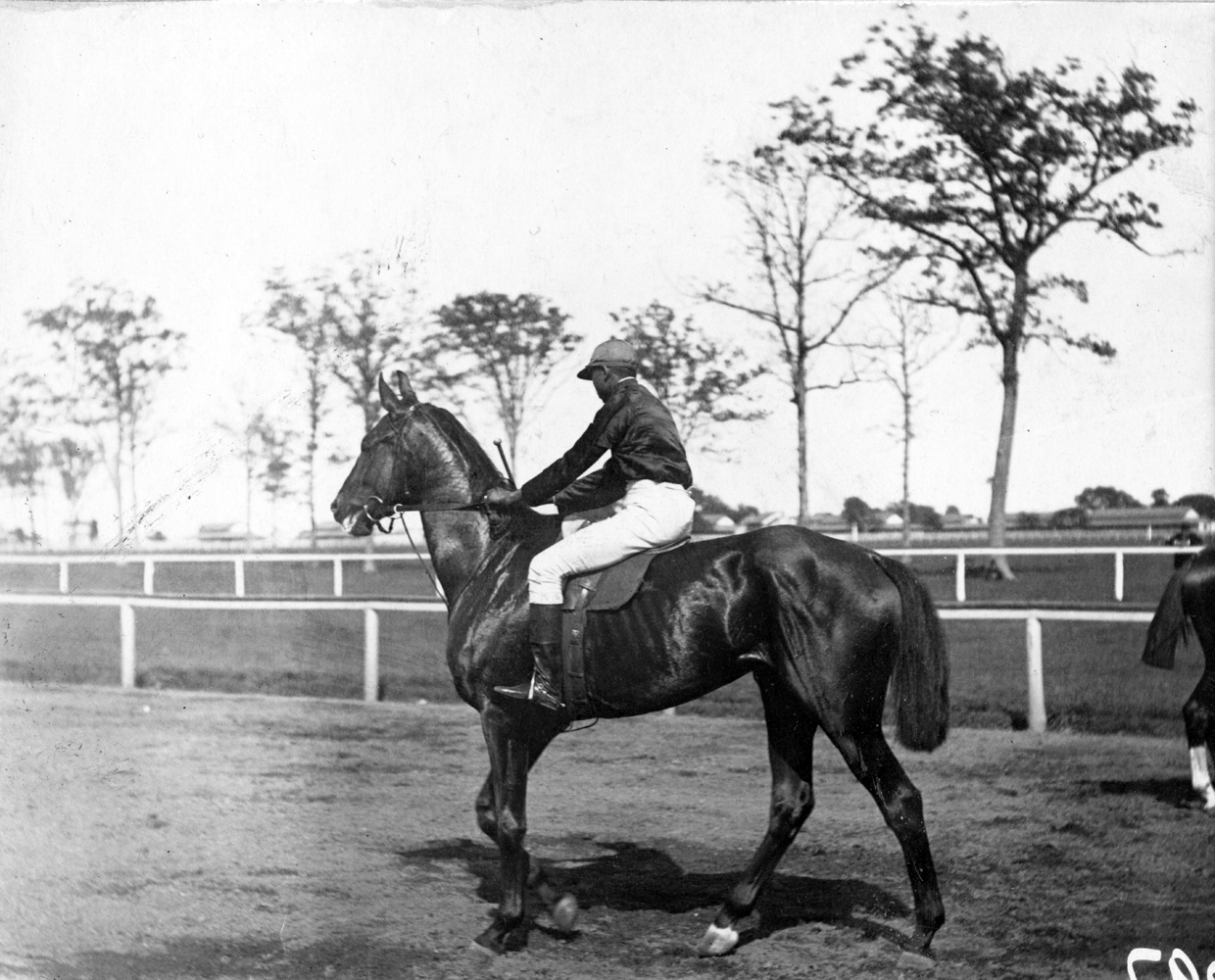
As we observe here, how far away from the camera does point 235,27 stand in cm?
612

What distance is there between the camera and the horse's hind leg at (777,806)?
168 inches

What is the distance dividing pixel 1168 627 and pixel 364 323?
6.50 metres

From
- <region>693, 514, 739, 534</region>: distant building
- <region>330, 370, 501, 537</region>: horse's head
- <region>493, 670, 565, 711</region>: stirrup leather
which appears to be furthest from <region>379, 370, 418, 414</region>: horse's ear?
<region>693, 514, 739, 534</region>: distant building

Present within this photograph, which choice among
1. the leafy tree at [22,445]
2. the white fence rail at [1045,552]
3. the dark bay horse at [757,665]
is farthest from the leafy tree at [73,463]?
the white fence rail at [1045,552]

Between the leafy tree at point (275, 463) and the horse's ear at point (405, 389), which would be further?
the leafy tree at point (275, 463)

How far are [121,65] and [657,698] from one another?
454 centimetres

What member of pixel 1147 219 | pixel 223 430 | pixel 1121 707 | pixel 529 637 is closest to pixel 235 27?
pixel 223 430

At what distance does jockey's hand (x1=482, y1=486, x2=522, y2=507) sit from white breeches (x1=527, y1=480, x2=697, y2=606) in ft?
1.25

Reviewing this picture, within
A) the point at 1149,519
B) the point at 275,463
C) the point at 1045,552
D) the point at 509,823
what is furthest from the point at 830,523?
the point at 509,823

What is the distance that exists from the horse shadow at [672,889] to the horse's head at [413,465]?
1703 mm

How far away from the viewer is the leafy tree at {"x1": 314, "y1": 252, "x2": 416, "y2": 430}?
8.03 metres

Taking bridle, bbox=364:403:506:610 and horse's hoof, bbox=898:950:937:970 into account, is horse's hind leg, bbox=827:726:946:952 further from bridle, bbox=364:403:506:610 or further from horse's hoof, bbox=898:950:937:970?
bridle, bbox=364:403:506:610

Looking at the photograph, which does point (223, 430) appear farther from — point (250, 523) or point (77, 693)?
point (77, 693)

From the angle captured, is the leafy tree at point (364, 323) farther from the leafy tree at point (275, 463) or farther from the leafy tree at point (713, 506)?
the leafy tree at point (713, 506)
